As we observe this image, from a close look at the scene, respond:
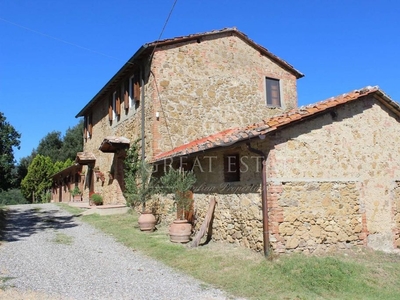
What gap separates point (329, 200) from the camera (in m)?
8.46

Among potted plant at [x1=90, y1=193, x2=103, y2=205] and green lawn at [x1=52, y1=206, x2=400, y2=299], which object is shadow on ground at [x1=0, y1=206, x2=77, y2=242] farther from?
green lawn at [x1=52, y1=206, x2=400, y2=299]

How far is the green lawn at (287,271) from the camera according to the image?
20.0 ft

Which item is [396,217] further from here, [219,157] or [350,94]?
[219,157]

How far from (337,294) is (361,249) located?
3069 mm

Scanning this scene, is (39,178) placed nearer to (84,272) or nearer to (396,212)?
(84,272)

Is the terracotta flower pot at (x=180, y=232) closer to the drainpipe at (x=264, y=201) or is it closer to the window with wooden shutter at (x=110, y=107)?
the drainpipe at (x=264, y=201)

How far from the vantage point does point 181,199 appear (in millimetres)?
10281

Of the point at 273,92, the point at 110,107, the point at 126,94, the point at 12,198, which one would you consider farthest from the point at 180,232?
the point at 12,198

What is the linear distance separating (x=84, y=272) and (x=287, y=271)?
3948 millimetres

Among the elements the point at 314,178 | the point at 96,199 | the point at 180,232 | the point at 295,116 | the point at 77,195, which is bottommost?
the point at 180,232

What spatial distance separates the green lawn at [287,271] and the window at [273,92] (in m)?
9.02

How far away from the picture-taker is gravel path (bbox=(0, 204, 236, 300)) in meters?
5.68

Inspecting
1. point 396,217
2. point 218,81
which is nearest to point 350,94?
point 396,217

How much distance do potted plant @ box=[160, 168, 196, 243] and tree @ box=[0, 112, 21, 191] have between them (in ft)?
55.1
